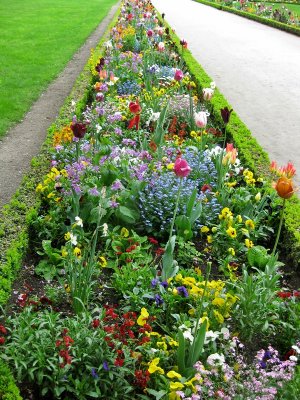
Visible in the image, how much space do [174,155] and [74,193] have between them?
1.43 meters

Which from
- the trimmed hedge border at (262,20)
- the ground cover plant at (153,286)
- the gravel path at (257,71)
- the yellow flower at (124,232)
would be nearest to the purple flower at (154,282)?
the ground cover plant at (153,286)

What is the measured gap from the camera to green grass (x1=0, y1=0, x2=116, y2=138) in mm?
7188

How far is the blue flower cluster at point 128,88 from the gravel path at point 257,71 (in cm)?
150

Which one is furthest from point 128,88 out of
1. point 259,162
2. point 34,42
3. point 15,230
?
point 34,42

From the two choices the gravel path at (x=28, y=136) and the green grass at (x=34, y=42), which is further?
the green grass at (x=34, y=42)

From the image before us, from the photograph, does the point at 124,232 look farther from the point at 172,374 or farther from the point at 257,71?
the point at 257,71

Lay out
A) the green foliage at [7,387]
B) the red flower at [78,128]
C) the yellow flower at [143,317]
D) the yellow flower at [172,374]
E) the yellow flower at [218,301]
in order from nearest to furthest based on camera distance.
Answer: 1. the green foliage at [7,387]
2. the yellow flower at [172,374]
3. the yellow flower at [143,317]
4. the yellow flower at [218,301]
5. the red flower at [78,128]

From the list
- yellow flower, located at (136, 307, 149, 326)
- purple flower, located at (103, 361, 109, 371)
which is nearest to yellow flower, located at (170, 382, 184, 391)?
purple flower, located at (103, 361, 109, 371)

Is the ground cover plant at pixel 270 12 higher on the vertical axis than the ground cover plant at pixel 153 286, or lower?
higher

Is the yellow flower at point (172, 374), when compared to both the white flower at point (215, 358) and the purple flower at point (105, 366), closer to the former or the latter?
the white flower at point (215, 358)

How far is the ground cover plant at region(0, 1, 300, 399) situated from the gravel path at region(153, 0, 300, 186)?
1510mm

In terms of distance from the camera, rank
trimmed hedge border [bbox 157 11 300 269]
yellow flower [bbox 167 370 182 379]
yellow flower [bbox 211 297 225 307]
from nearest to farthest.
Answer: yellow flower [bbox 167 370 182 379] → yellow flower [bbox 211 297 225 307] → trimmed hedge border [bbox 157 11 300 269]

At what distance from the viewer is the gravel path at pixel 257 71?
6.42 m

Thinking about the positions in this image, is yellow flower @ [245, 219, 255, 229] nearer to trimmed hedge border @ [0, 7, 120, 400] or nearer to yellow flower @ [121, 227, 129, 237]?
yellow flower @ [121, 227, 129, 237]
